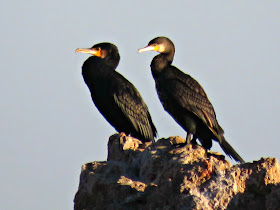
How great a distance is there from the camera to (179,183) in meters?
8.78

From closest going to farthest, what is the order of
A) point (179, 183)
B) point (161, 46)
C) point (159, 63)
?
point (179, 183) → point (159, 63) → point (161, 46)

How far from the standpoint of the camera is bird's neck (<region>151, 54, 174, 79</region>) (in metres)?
13.6

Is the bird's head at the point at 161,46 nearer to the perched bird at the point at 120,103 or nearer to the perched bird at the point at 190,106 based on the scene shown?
the perched bird at the point at 190,106

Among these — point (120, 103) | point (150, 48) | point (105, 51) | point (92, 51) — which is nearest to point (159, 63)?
point (150, 48)

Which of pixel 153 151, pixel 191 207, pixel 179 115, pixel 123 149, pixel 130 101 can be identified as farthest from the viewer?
pixel 130 101

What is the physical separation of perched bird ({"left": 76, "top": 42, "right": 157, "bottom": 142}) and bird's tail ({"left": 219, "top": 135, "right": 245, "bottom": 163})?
1.70 meters

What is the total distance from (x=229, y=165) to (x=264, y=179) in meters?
0.53

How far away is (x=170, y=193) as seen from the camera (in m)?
8.73

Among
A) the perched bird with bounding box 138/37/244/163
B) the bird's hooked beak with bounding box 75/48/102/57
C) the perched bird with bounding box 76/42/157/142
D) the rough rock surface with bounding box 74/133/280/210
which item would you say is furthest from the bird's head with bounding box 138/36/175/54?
the rough rock surface with bounding box 74/133/280/210

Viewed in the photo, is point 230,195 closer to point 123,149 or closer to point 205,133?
point 123,149

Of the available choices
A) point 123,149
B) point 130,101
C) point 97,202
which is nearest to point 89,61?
point 130,101

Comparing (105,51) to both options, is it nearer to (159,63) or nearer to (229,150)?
(159,63)

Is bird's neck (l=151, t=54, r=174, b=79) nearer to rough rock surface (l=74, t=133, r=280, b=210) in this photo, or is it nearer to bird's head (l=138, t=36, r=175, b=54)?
bird's head (l=138, t=36, r=175, b=54)

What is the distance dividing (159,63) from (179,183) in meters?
5.09
